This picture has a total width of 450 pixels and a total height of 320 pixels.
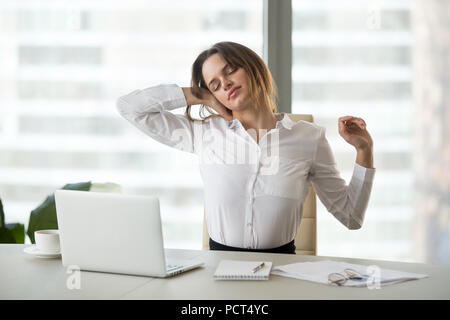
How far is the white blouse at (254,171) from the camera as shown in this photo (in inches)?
71.4

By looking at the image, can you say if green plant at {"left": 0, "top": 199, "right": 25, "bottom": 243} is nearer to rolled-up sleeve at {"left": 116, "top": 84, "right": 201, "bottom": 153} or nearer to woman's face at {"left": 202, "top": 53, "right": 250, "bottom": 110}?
rolled-up sleeve at {"left": 116, "top": 84, "right": 201, "bottom": 153}

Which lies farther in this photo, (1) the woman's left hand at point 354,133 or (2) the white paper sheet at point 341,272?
(1) the woman's left hand at point 354,133

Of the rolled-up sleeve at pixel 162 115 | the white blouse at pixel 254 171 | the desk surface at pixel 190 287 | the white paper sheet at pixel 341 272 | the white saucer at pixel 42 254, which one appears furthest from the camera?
the rolled-up sleeve at pixel 162 115

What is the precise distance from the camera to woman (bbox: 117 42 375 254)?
182 centimetres

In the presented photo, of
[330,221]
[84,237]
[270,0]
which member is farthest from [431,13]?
[84,237]

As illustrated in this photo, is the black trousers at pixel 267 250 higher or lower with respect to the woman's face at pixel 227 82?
lower

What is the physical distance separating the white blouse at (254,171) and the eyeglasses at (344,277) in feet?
1.70

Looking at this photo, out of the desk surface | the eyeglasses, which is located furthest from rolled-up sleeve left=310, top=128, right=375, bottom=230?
the eyeglasses

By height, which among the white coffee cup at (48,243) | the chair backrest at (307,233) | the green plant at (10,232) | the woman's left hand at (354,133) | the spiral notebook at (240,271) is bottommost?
the green plant at (10,232)

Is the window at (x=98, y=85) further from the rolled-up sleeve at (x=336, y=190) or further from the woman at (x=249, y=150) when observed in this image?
the rolled-up sleeve at (x=336, y=190)

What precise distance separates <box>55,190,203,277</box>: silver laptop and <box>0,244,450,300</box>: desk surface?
32mm

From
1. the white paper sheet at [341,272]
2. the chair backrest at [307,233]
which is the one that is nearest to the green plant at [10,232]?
the chair backrest at [307,233]

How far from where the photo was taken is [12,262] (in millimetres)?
1491

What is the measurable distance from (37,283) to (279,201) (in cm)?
87
